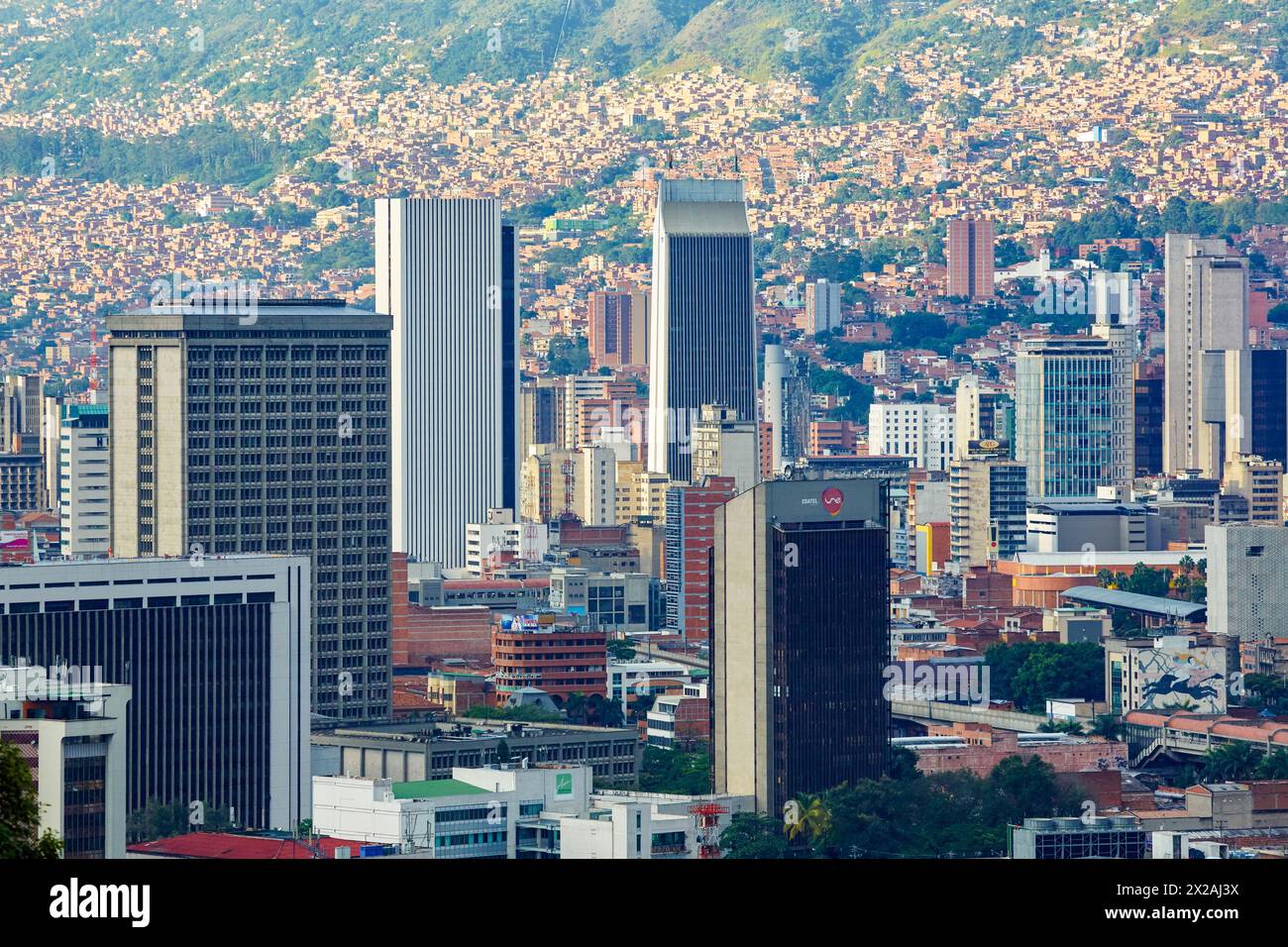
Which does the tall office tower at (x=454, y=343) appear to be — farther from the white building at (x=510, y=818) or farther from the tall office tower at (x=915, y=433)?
the white building at (x=510, y=818)

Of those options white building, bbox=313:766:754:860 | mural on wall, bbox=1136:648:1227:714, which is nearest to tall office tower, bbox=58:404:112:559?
mural on wall, bbox=1136:648:1227:714

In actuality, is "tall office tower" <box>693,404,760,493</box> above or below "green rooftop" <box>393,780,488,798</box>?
above

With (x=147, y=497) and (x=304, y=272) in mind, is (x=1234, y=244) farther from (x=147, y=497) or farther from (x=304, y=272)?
(x=147, y=497)

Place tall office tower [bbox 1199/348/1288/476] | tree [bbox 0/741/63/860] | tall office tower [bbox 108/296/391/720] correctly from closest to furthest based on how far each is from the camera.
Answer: tree [bbox 0/741/63/860], tall office tower [bbox 108/296/391/720], tall office tower [bbox 1199/348/1288/476]

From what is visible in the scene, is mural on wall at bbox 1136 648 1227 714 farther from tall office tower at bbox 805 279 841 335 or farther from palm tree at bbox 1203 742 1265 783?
tall office tower at bbox 805 279 841 335

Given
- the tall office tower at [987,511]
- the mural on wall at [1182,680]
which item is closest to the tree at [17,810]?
the mural on wall at [1182,680]

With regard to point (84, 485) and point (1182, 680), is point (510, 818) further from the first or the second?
point (84, 485)

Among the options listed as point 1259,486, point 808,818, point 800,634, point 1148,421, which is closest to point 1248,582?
point 800,634
